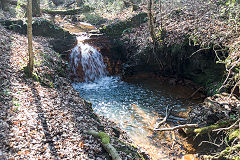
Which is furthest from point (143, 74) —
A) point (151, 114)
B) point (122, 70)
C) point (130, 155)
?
point (130, 155)

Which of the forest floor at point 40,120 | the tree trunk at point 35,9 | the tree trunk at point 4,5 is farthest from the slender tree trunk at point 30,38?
the tree trunk at point 4,5

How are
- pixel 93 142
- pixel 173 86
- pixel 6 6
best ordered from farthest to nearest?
1. pixel 6 6
2. pixel 173 86
3. pixel 93 142

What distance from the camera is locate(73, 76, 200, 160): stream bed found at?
6098mm

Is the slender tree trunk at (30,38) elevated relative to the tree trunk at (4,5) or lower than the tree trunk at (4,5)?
lower

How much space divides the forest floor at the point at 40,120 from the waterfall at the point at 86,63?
4237mm

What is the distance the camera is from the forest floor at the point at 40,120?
12.5ft

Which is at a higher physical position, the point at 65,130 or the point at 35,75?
the point at 35,75

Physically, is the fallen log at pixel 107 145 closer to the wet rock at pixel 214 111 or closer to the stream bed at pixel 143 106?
the stream bed at pixel 143 106

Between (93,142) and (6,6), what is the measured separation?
51.4 feet

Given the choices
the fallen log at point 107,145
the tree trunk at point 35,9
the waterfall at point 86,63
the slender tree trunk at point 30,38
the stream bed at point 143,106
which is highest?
the tree trunk at point 35,9

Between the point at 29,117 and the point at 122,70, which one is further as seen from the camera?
the point at 122,70

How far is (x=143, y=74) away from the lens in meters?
12.0

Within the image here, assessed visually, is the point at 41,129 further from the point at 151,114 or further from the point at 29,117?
the point at 151,114

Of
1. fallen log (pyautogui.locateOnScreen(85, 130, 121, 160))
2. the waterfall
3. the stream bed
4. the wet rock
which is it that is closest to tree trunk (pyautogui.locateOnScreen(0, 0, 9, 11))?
the waterfall
